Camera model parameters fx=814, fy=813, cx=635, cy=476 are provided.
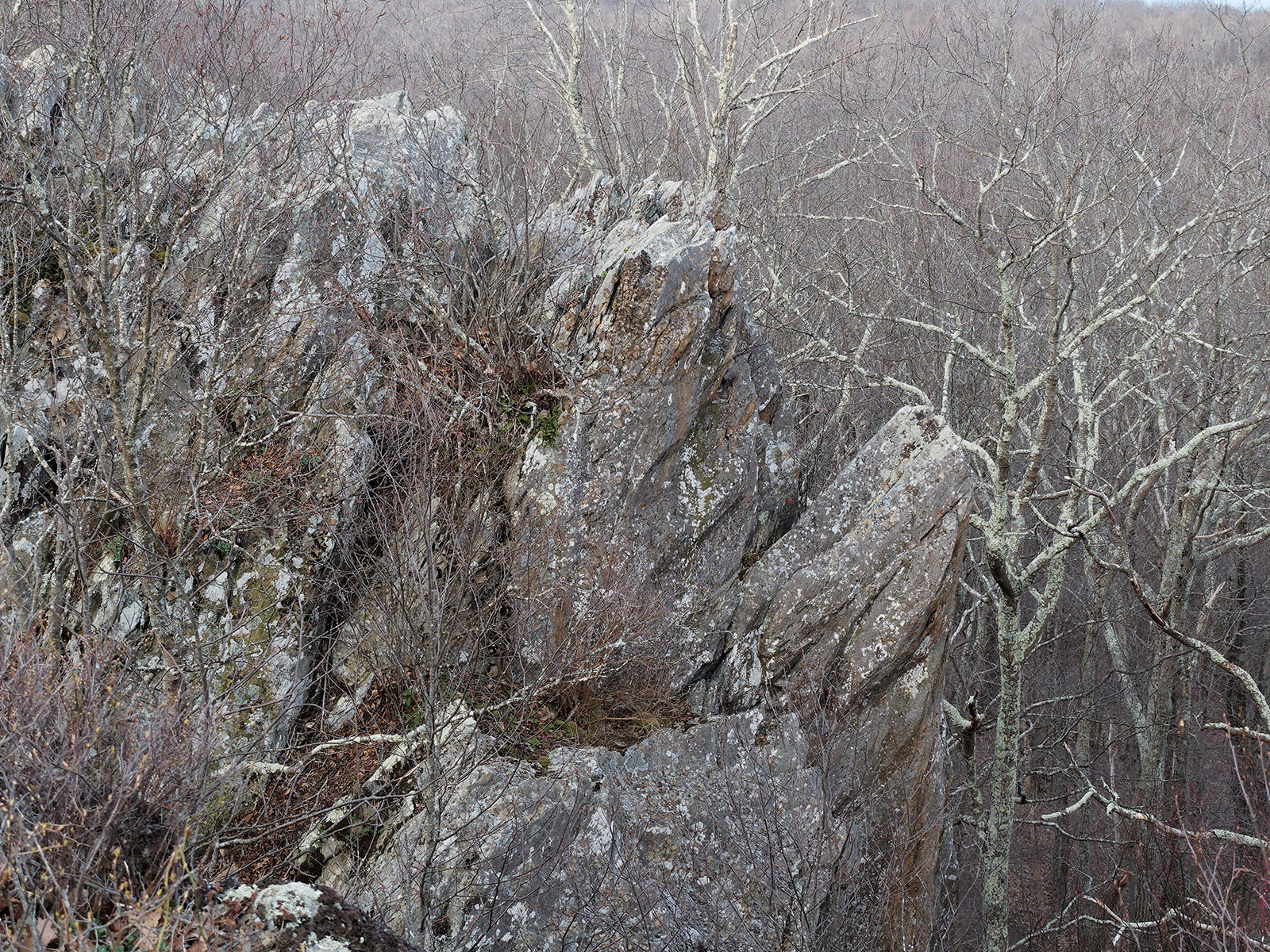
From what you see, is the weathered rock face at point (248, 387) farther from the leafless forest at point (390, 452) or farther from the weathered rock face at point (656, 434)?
the weathered rock face at point (656, 434)

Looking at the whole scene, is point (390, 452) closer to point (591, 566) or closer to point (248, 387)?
point (248, 387)

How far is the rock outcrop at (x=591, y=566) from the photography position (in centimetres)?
671

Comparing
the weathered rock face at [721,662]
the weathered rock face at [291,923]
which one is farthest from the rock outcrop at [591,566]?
the weathered rock face at [291,923]

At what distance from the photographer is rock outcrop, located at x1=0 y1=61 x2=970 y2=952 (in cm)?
671

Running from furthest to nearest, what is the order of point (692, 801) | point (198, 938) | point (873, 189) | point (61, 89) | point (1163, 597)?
point (873, 189)
point (1163, 597)
point (61, 89)
point (692, 801)
point (198, 938)

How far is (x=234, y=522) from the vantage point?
788 cm

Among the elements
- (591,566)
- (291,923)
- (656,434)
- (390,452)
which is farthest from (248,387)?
(291,923)

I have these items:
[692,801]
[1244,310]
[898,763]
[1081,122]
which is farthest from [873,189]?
[692,801]

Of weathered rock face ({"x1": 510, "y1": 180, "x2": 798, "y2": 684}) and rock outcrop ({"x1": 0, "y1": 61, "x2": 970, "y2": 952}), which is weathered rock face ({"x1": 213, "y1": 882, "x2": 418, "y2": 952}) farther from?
weathered rock face ({"x1": 510, "y1": 180, "x2": 798, "y2": 684})

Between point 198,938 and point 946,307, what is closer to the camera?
point 198,938

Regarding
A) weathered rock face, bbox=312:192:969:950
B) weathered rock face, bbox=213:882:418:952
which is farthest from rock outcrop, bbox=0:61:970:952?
weathered rock face, bbox=213:882:418:952

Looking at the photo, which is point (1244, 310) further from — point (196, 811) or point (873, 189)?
point (196, 811)

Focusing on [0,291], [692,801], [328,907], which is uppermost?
[0,291]

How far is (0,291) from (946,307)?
13656mm
